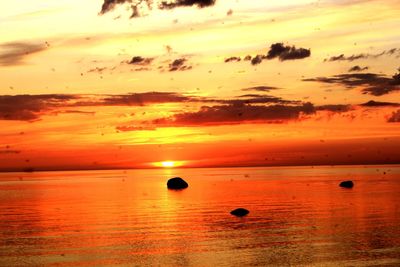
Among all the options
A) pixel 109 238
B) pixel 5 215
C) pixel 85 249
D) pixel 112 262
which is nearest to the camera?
pixel 112 262

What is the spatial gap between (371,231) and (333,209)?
29.7 meters

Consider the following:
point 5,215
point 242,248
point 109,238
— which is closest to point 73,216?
point 5,215

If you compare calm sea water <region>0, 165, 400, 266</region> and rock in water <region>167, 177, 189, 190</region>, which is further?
rock in water <region>167, 177, 189, 190</region>

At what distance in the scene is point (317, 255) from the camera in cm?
5116

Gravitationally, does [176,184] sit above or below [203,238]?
above

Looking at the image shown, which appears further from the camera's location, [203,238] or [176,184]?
[176,184]

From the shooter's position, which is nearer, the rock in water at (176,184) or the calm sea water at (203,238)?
the calm sea water at (203,238)

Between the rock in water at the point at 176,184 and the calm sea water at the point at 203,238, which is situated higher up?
the rock in water at the point at 176,184

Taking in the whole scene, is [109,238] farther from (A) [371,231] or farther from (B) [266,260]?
(A) [371,231]

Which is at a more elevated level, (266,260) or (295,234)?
(295,234)

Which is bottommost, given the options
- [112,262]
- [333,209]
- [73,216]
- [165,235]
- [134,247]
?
[112,262]

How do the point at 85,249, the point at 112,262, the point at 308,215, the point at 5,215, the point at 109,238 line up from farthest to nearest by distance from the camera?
1. the point at 5,215
2. the point at 308,215
3. the point at 109,238
4. the point at 85,249
5. the point at 112,262

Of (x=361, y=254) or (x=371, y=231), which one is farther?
(x=371, y=231)

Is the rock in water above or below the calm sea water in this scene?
above
